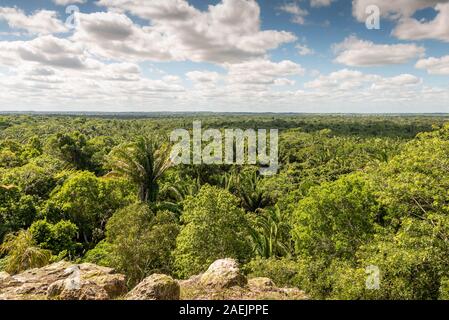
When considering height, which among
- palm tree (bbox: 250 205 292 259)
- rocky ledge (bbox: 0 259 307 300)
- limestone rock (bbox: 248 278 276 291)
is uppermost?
rocky ledge (bbox: 0 259 307 300)

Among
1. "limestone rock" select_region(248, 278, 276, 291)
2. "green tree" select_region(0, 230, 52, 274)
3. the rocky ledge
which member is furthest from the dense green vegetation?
the rocky ledge

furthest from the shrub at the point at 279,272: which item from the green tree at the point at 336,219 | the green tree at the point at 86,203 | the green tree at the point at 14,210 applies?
the green tree at the point at 14,210

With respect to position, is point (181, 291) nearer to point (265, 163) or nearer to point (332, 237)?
point (332, 237)

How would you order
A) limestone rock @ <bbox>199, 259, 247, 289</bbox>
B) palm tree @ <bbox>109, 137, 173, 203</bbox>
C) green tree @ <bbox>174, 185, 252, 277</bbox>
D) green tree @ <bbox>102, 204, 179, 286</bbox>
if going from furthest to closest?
1. palm tree @ <bbox>109, 137, 173, 203</bbox>
2. green tree @ <bbox>102, 204, 179, 286</bbox>
3. green tree @ <bbox>174, 185, 252, 277</bbox>
4. limestone rock @ <bbox>199, 259, 247, 289</bbox>

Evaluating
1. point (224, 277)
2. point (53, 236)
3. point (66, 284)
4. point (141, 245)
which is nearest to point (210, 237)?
point (141, 245)

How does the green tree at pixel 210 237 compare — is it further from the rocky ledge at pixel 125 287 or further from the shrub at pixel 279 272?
the rocky ledge at pixel 125 287

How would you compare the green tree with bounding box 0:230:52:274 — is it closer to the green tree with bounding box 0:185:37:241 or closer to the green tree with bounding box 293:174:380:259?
the green tree with bounding box 0:185:37:241
